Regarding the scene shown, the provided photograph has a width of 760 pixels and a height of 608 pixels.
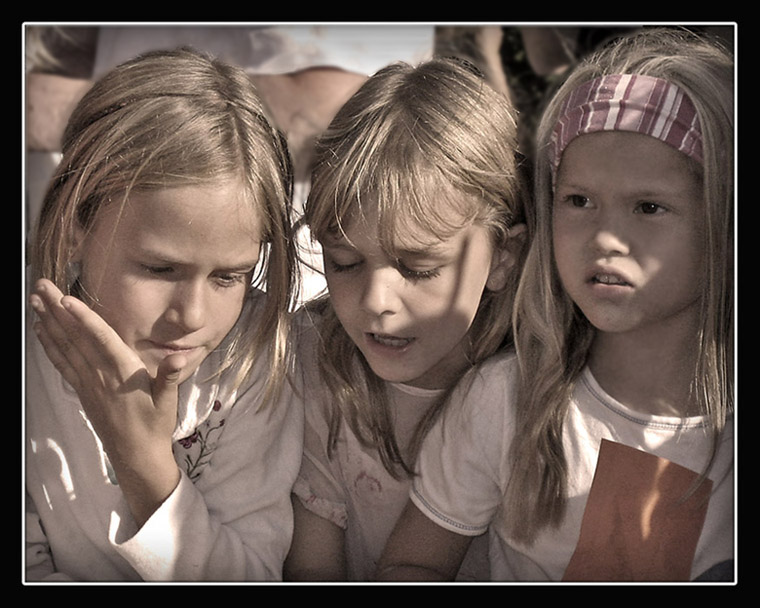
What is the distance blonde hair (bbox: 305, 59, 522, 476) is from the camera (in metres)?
1.67

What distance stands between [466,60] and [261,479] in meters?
0.80

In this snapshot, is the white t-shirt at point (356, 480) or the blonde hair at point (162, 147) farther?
the white t-shirt at point (356, 480)

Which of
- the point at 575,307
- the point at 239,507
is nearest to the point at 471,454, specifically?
the point at 575,307

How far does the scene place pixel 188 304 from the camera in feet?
5.49

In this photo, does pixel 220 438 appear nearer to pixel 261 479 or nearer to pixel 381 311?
pixel 261 479

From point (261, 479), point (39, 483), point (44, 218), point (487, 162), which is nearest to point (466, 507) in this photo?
point (261, 479)

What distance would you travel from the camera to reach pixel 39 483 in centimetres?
180

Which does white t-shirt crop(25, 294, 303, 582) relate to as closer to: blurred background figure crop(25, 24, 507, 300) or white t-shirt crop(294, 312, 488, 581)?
white t-shirt crop(294, 312, 488, 581)

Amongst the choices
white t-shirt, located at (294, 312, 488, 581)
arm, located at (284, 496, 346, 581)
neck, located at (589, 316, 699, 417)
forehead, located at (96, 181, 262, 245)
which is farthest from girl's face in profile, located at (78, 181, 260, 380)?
neck, located at (589, 316, 699, 417)

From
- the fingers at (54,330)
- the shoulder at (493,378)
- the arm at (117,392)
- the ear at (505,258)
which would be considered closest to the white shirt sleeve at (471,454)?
the shoulder at (493,378)

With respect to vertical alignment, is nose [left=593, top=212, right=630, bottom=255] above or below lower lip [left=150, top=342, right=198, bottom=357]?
above

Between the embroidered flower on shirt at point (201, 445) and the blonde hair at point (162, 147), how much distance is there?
0.94 ft

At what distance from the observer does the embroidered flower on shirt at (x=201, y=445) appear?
1.83 meters

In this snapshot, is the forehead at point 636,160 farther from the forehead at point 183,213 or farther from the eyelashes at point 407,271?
the forehead at point 183,213
